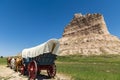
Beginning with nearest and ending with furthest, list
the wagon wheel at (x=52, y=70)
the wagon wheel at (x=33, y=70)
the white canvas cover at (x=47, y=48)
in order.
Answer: the wagon wheel at (x=33, y=70) < the white canvas cover at (x=47, y=48) < the wagon wheel at (x=52, y=70)

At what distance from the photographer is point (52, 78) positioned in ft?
83.7

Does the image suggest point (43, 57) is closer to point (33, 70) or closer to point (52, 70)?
point (33, 70)

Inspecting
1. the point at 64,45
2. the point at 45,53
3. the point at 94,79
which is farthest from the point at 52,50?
the point at 64,45

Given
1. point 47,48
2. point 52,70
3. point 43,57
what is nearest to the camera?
point 47,48

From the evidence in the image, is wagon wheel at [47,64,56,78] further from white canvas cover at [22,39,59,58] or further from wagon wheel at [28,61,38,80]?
wagon wheel at [28,61,38,80]

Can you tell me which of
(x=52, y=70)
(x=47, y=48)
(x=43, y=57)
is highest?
(x=47, y=48)

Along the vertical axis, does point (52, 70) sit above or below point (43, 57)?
below

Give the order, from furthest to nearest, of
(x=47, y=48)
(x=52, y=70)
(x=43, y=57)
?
(x=52, y=70) → (x=43, y=57) → (x=47, y=48)

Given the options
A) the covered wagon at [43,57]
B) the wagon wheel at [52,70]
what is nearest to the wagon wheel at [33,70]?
the covered wagon at [43,57]

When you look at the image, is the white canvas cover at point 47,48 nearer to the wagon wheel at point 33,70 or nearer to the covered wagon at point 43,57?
the covered wagon at point 43,57

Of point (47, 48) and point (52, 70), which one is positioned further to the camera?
point (52, 70)

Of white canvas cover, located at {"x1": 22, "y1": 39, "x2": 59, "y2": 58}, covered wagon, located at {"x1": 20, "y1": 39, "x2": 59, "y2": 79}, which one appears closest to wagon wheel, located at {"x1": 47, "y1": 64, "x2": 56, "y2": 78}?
covered wagon, located at {"x1": 20, "y1": 39, "x2": 59, "y2": 79}

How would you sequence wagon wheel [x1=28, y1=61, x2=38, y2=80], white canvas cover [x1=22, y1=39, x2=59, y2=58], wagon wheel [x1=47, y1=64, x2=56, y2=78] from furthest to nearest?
wagon wheel [x1=47, y1=64, x2=56, y2=78] → white canvas cover [x1=22, y1=39, x2=59, y2=58] → wagon wheel [x1=28, y1=61, x2=38, y2=80]

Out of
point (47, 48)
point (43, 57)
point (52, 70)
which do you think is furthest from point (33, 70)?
point (52, 70)
